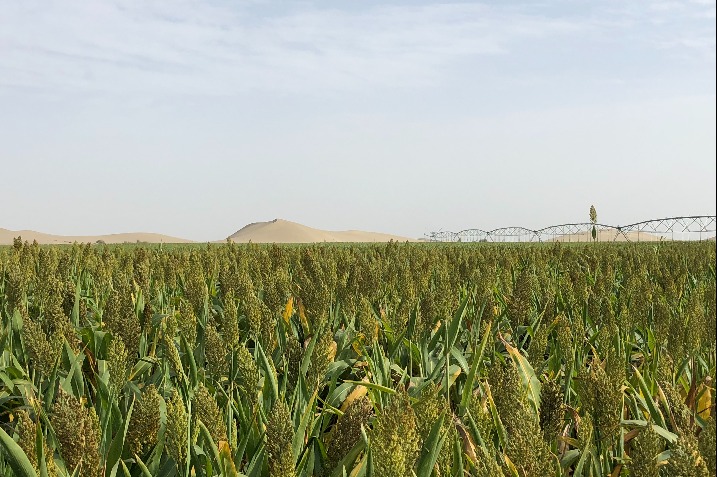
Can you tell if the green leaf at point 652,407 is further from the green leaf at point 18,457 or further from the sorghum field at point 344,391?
the green leaf at point 18,457

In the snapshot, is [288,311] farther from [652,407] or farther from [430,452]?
[430,452]

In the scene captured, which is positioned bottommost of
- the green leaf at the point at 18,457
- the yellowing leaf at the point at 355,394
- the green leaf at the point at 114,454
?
the yellowing leaf at the point at 355,394

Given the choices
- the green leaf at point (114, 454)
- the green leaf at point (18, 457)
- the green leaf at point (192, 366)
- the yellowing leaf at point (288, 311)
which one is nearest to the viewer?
the green leaf at point (18, 457)

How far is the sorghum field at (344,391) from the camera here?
142 centimetres

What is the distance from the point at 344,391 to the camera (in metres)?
2.91

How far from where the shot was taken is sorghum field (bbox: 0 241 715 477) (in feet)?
4.67

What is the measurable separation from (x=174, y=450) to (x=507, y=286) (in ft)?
Answer: 10.4

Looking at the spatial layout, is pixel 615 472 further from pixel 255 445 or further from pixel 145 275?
pixel 145 275

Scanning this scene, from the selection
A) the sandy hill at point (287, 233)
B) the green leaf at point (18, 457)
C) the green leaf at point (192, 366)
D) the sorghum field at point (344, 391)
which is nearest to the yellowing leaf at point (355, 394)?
the sorghum field at point (344, 391)

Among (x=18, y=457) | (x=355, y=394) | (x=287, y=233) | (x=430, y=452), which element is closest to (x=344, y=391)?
(x=355, y=394)

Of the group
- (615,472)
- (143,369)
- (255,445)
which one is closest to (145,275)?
(143,369)

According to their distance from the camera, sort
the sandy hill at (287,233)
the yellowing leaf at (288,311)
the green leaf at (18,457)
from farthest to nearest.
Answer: the sandy hill at (287,233), the yellowing leaf at (288,311), the green leaf at (18,457)

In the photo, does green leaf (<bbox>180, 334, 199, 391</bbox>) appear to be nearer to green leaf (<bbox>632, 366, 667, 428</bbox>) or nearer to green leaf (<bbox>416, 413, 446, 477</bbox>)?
green leaf (<bbox>416, 413, 446, 477</bbox>)

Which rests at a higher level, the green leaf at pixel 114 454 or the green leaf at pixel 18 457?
the green leaf at pixel 18 457
